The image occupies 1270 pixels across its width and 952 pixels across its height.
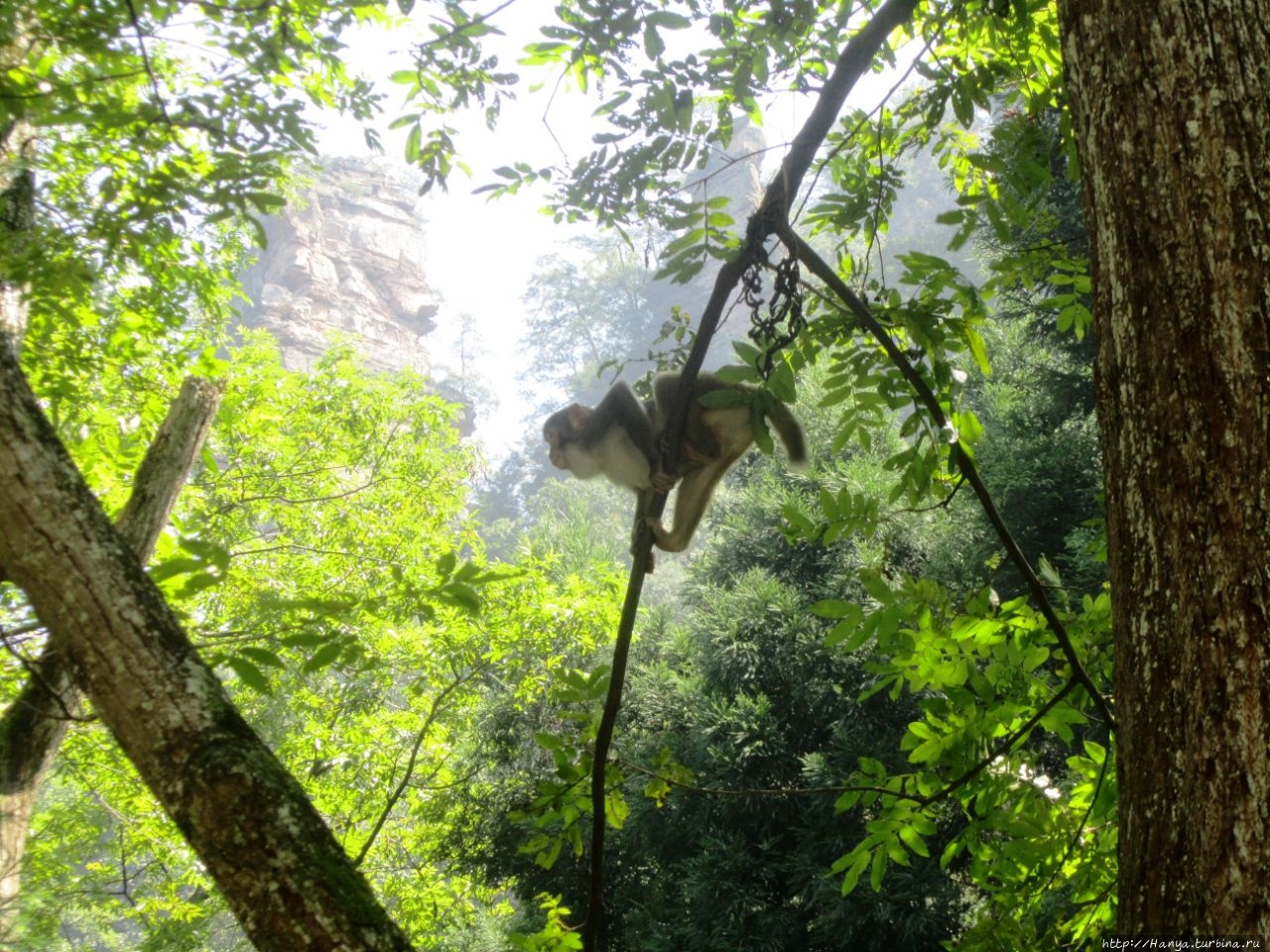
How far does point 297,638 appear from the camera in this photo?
174 centimetres

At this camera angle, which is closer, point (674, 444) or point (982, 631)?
point (982, 631)

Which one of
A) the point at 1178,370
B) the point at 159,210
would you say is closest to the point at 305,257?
the point at 159,210

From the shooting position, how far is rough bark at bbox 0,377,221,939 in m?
4.16

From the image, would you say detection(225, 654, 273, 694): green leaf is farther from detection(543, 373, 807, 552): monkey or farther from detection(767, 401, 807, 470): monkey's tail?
detection(767, 401, 807, 470): monkey's tail

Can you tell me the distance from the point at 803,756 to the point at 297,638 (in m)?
8.86

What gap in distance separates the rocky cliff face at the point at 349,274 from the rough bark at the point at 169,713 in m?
36.7

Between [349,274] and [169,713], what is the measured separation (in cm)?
4243

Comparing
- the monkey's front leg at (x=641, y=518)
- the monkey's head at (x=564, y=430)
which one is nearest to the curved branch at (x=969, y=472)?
the monkey's front leg at (x=641, y=518)

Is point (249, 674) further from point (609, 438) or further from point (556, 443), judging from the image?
point (556, 443)

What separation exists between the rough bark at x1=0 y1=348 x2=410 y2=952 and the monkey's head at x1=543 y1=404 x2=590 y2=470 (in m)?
3.41

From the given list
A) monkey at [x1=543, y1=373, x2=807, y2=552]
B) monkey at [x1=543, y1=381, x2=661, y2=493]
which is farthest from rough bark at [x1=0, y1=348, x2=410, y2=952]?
monkey at [x1=543, y1=381, x2=661, y2=493]

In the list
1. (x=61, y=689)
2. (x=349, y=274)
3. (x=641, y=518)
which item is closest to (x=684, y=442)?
(x=641, y=518)

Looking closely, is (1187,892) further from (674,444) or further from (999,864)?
(674,444)

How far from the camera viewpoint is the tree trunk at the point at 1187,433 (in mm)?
1218
